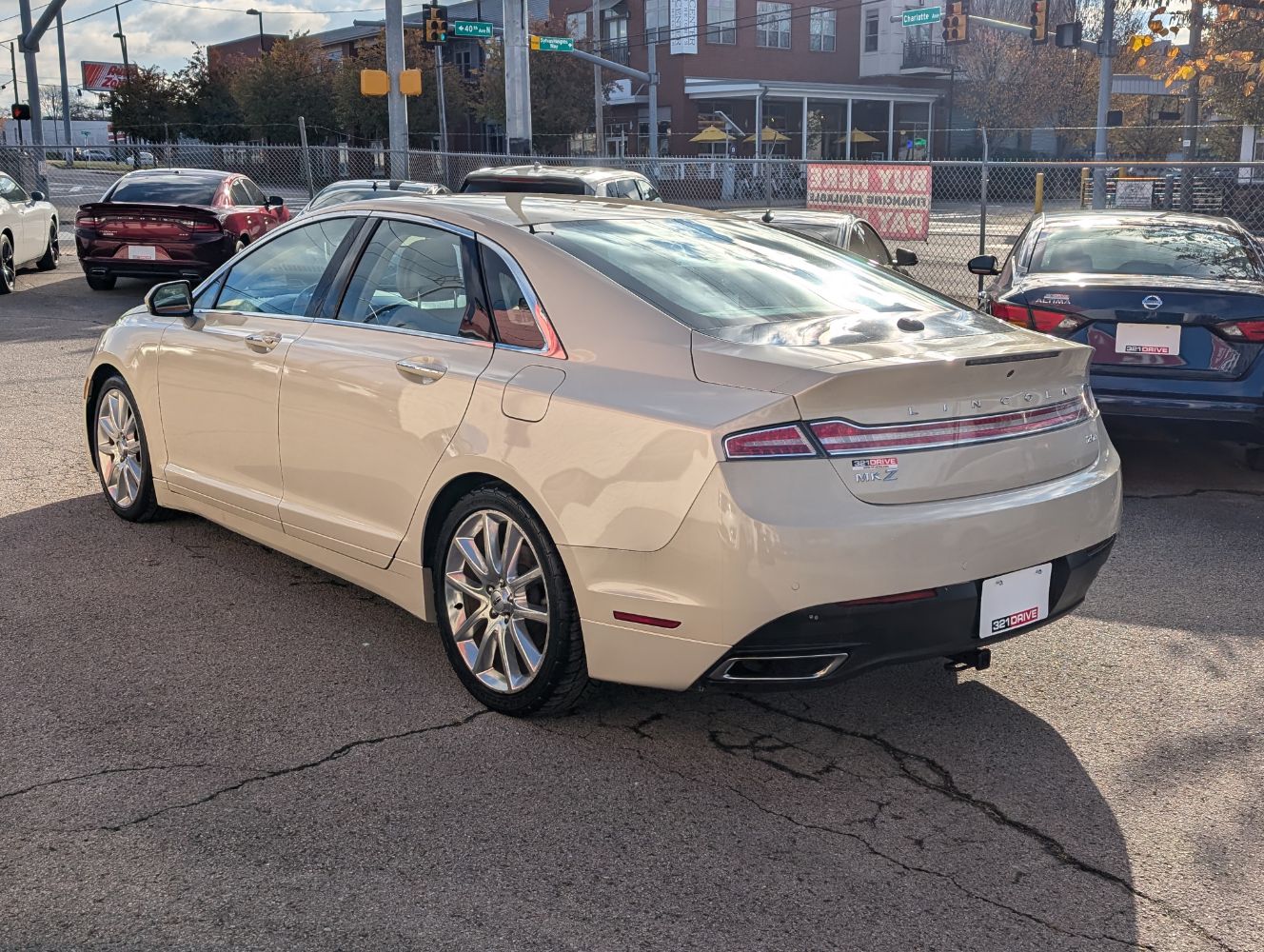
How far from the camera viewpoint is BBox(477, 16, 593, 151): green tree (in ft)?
165

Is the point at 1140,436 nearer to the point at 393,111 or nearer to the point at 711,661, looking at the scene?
the point at 711,661

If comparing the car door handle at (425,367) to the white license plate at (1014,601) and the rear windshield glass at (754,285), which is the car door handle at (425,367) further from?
the white license plate at (1014,601)

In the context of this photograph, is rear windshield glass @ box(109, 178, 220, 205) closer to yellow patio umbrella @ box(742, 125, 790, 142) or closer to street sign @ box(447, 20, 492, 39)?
street sign @ box(447, 20, 492, 39)

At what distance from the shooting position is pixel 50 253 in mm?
19688

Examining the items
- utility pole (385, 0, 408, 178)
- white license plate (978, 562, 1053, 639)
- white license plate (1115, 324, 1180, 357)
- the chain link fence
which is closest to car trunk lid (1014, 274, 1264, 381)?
white license plate (1115, 324, 1180, 357)

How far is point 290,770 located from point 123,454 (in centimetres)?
310

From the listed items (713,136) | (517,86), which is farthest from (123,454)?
(713,136)

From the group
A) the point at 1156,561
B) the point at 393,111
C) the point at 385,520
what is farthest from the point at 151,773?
the point at 393,111

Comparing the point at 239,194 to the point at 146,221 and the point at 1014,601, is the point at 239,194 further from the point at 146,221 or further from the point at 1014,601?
the point at 1014,601

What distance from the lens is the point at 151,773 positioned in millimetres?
3922

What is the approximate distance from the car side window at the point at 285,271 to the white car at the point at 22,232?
1252 centimetres

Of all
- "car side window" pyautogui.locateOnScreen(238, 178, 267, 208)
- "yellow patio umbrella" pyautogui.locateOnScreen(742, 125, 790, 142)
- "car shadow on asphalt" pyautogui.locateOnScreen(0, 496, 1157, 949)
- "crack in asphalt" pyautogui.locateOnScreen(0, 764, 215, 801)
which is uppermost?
"yellow patio umbrella" pyautogui.locateOnScreen(742, 125, 790, 142)

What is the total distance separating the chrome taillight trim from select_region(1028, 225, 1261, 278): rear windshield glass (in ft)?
13.7

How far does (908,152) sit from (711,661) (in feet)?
183
